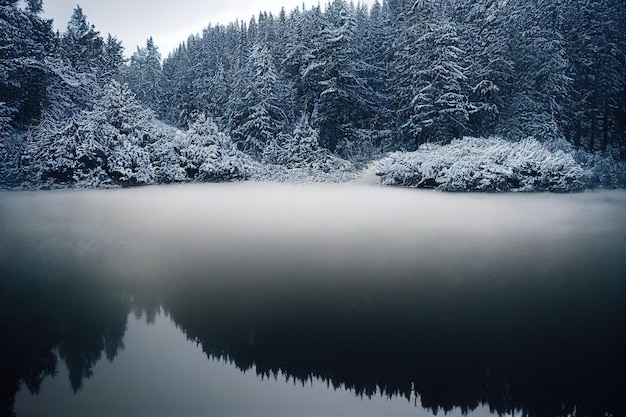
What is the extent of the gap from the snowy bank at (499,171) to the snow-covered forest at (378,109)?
61 mm

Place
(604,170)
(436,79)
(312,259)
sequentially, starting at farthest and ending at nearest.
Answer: (436,79) < (604,170) < (312,259)

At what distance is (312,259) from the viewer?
24.1 feet

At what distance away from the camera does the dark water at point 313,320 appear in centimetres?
367

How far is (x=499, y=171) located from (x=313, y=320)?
1425 centimetres

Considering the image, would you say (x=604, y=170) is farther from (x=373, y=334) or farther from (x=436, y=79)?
(x=373, y=334)

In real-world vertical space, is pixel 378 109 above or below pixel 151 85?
below

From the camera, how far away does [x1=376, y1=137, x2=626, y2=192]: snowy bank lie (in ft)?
55.3

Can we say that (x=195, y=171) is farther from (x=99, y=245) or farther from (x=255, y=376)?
(x=255, y=376)

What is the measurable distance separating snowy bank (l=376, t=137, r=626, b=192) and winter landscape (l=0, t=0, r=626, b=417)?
0.10 meters

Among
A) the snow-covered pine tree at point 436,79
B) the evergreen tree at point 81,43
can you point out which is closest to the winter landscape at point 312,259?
the snow-covered pine tree at point 436,79

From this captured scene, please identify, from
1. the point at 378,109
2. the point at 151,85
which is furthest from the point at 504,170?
the point at 151,85

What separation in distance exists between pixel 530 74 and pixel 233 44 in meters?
61.3

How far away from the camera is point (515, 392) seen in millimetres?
3615

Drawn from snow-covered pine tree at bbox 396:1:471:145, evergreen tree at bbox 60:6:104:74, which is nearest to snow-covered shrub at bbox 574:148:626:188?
snow-covered pine tree at bbox 396:1:471:145
